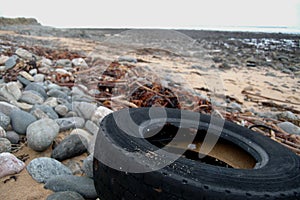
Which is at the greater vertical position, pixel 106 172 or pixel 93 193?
pixel 106 172

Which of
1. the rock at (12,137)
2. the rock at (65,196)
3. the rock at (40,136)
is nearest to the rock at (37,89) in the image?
the rock at (12,137)

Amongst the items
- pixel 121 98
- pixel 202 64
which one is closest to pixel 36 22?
pixel 202 64

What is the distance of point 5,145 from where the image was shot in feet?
8.43

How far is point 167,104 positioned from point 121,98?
27.7 inches

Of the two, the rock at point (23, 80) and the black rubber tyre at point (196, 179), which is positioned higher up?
the black rubber tyre at point (196, 179)

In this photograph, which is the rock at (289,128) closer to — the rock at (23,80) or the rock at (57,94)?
the rock at (57,94)

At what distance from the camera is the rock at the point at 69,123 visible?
312 cm

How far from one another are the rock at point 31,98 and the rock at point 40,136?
3.77 feet

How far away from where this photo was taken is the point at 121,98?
165 inches

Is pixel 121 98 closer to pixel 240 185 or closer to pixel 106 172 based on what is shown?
pixel 106 172

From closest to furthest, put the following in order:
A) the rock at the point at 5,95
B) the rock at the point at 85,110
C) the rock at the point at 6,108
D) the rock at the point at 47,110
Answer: the rock at the point at 6,108
the rock at the point at 47,110
the rock at the point at 85,110
the rock at the point at 5,95

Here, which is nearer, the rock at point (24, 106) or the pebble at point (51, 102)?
the rock at point (24, 106)

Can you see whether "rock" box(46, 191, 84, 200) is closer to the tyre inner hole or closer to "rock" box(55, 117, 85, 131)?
the tyre inner hole

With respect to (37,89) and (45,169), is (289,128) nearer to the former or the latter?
(45,169)
